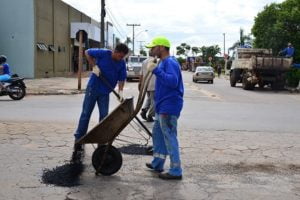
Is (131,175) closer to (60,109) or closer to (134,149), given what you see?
(134,149)

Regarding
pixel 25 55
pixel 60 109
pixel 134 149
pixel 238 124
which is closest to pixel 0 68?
pixel 60 109

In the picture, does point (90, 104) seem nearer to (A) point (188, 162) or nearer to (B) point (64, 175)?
(B) point (64, 175)

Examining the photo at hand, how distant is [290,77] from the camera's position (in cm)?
3309

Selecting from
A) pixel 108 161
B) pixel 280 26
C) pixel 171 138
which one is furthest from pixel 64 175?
pixel 280 26

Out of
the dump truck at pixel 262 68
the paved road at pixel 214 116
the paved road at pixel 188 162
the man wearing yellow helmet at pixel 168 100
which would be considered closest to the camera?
the paved road at pixel 188 162

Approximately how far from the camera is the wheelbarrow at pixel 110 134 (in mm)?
6574

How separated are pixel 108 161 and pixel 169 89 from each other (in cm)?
126

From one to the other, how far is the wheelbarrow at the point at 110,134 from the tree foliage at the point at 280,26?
3131 centimetres

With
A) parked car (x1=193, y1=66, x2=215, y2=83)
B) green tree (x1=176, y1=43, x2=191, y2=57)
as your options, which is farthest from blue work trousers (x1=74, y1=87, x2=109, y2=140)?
green tree (x1=176, y1=43, x2=191, y2=57)

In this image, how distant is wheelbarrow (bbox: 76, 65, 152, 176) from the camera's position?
6.57 meters

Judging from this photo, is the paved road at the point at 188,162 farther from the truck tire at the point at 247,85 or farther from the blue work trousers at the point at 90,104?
the truck tire at the point at 247,85

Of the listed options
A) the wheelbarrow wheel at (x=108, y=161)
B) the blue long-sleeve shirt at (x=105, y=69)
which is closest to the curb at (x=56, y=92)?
the blue long-sleeve shirt at (x=105, y=69)

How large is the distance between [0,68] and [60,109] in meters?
4.62

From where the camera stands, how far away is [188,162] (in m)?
7.88
